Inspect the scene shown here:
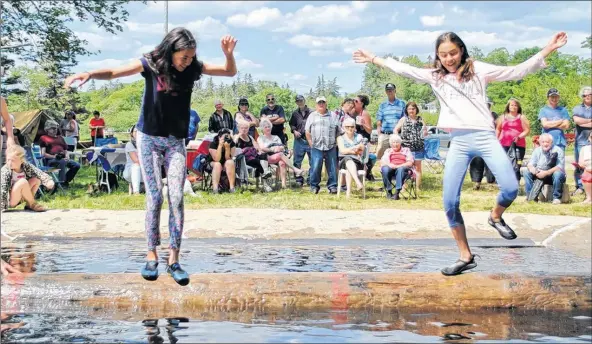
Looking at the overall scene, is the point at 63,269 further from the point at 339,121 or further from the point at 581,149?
the point at 581,149

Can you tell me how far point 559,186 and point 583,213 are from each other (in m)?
1.39

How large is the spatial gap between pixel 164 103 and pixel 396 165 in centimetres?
991

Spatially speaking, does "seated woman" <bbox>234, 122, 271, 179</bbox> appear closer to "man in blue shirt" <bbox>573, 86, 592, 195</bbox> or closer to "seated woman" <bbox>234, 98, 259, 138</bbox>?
"seated woman" <bbox>234, 98, 259, 138</bbox>

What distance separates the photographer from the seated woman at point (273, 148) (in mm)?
17359

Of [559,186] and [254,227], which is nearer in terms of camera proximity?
[254,227]

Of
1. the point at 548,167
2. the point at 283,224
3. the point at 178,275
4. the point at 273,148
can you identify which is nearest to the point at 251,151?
the point at 273,148

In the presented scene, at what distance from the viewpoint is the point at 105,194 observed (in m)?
16.8

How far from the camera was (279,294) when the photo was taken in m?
7.22

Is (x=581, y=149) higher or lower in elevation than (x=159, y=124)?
lower

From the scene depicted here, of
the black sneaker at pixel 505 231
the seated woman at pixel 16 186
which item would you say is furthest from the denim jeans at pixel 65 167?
the black sneaker at pixel 505 231

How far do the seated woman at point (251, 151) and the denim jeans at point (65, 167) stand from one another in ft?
12.0

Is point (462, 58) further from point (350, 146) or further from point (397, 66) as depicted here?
point (350, 146)

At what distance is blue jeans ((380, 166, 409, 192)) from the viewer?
1577 centimetres

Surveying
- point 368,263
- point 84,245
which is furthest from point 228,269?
point 84,245
